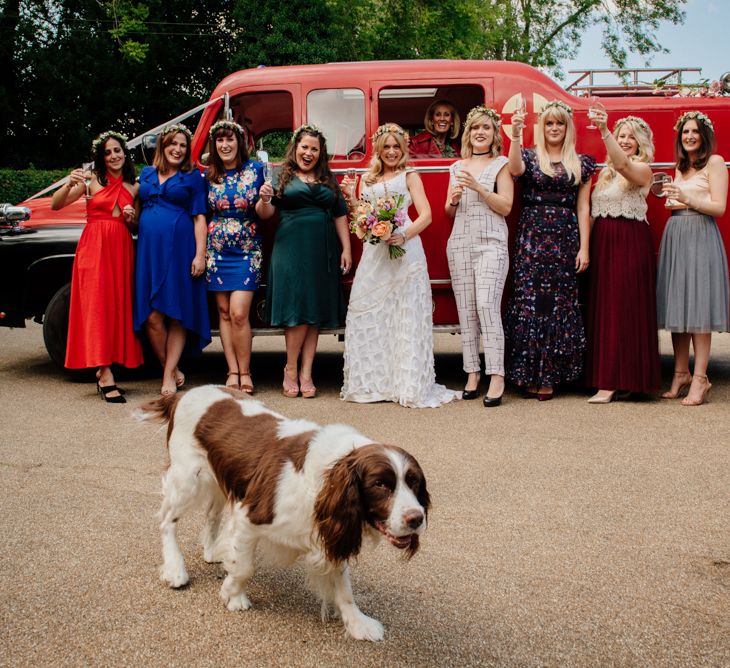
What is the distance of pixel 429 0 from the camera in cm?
2536

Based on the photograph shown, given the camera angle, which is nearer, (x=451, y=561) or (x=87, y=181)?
(x=451, y=561)

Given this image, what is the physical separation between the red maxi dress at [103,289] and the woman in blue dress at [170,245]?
12 cm

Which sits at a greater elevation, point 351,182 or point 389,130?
point 389,130

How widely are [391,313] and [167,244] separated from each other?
1.94m

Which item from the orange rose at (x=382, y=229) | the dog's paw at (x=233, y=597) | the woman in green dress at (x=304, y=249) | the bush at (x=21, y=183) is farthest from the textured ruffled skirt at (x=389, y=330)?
the bush at (x=21, y=183)

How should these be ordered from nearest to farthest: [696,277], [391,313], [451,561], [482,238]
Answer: [451,561] → [696,277] → [482,238] → [391,313]

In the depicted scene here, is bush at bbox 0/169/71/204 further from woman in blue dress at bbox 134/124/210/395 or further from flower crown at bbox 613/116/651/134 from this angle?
flower crown at bbox 613/116/651/134

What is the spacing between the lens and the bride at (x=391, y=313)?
7.18 m

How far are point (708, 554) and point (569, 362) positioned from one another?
3587mm

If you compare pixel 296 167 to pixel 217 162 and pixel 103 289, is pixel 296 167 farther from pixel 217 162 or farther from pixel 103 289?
pixel 103 289

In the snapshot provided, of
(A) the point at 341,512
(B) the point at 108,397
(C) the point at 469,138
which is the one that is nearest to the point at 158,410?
(A) the point at 341,512

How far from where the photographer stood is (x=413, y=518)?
2.74 meters

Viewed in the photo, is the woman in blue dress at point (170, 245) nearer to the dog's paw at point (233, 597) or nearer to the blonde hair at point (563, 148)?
the blonde hair at point (563, 148)

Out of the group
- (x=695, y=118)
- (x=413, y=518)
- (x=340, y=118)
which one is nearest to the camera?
(x=413, y=518)
